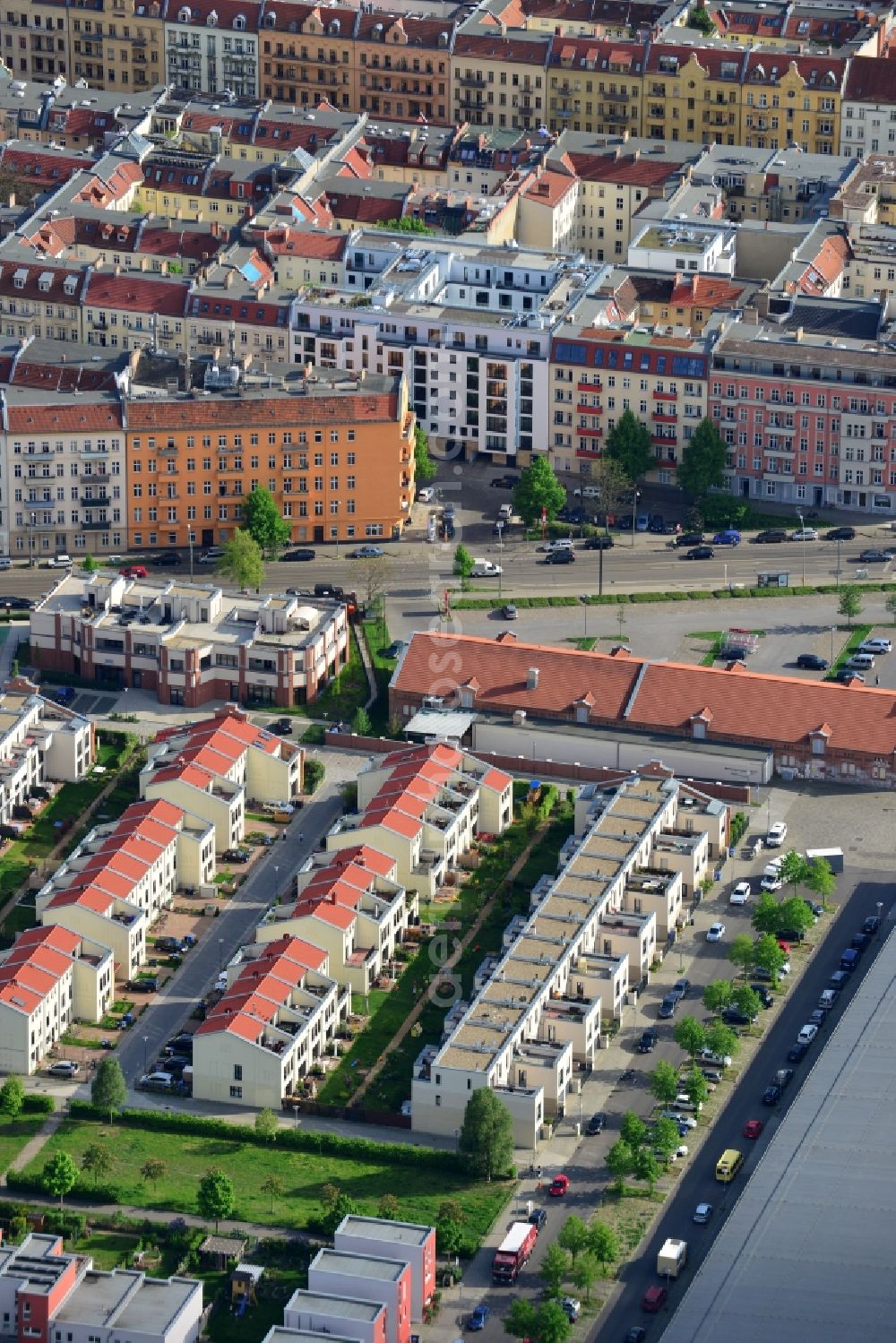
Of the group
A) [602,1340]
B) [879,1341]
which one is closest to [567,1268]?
[602,1340]

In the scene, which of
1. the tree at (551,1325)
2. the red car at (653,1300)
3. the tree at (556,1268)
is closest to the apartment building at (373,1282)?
the tree at (551,1325)

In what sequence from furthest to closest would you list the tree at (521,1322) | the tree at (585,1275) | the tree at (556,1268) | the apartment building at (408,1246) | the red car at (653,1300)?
the tree at (556,1268)
the red car at (653,1300)
the tree at (585,1275)
the apartment building at (408,1246)
the tree at (521,1322)

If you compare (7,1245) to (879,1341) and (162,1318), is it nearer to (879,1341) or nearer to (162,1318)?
(162,1318)

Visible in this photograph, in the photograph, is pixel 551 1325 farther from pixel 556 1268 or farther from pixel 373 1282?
pixel 373 1282

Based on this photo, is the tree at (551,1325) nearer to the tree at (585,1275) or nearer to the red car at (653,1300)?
the tree at (585,1275)

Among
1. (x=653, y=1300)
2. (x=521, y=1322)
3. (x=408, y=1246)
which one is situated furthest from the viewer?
(x=653, y=1300)

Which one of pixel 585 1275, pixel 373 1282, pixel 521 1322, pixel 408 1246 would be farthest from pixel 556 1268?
pixel 373 1282
